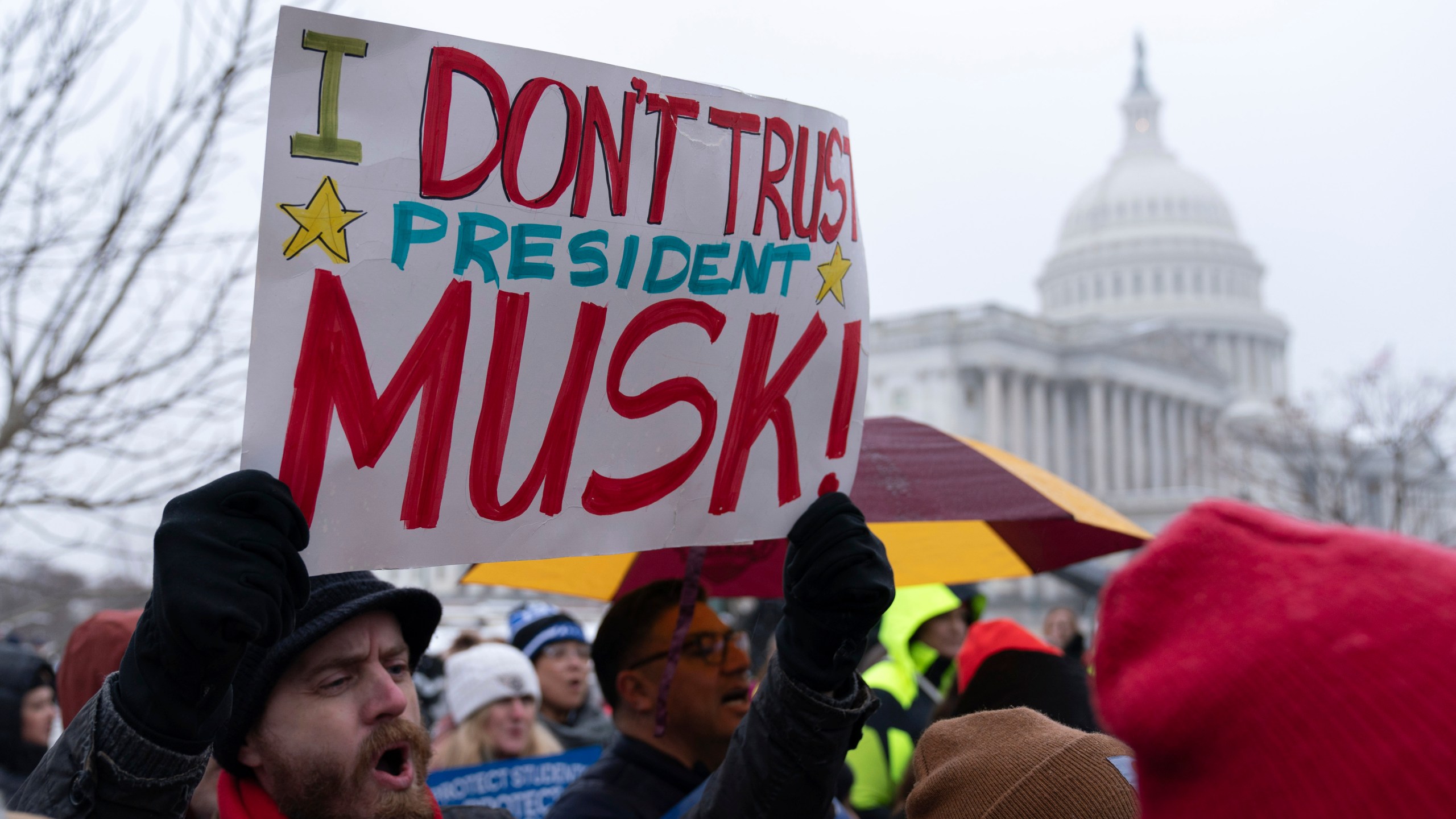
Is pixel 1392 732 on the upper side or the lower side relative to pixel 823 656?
upper

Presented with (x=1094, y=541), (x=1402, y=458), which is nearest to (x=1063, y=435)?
(x=1402, y=458)

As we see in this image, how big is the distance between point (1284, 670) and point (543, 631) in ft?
16.3

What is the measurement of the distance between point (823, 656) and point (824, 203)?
0.84m

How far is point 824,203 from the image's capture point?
2316mm

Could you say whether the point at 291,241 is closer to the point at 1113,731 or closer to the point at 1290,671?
the point at 1113,731

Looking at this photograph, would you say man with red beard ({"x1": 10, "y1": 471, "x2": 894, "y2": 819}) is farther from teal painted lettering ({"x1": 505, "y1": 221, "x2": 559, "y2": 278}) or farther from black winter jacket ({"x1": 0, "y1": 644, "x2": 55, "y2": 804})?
black winter jacket ({"x1": 0, "y1": 644, "x2": 55, "y2": 804})

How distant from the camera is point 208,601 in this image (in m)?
1.49

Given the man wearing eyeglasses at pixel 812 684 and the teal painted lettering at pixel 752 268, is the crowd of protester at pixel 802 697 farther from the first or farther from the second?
the teal painted lettering at pixel 752 268

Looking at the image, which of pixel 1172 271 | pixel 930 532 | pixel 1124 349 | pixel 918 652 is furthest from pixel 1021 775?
pixel 1172 271

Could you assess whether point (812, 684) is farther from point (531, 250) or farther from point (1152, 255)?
point (1152, 255)

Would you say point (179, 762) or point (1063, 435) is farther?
point (1063, 435)

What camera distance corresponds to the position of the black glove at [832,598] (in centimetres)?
200

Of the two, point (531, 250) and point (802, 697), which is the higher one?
point (531, 250)

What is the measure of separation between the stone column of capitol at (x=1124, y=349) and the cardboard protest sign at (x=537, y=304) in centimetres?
3246
